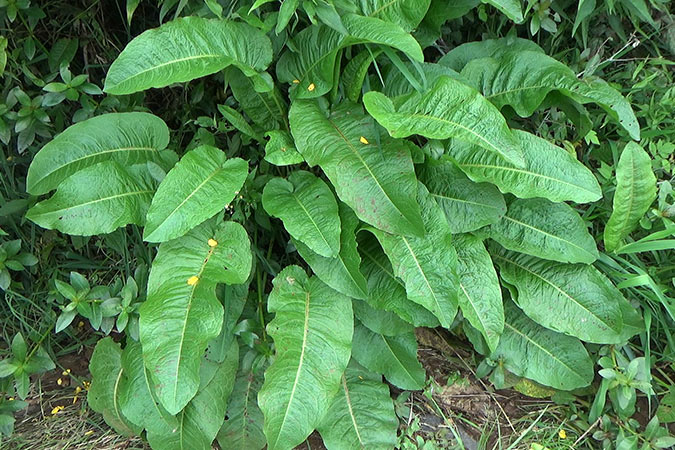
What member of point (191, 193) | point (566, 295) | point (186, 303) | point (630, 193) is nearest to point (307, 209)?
point (191, 193)

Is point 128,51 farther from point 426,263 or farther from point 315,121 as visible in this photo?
point 426,263

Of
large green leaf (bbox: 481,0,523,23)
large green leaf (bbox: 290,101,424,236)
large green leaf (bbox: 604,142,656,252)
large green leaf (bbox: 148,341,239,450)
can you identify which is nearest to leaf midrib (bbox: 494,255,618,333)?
large green leaf (bbox: 604,142,656,252)

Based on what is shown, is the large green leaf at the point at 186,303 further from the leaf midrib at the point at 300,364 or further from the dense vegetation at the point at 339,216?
the leaf midrib at the point at 300,364

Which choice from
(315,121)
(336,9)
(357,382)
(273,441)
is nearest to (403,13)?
(336,9)

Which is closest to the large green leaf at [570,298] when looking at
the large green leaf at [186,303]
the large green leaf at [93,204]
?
the large green leaf at [186,303]

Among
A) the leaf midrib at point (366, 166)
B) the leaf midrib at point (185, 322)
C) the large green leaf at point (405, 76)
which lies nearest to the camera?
the leaf midrib at point (185, 322)

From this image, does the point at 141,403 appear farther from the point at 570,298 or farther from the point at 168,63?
the point at 570,298

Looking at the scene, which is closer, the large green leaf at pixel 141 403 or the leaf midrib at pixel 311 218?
the leaf midrib at pixel 311 218

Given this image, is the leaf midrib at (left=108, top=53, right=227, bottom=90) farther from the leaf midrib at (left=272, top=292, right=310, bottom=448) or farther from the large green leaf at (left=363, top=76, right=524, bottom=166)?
the leaf midrib at (left=272, top=292, right=310, bottom=448)

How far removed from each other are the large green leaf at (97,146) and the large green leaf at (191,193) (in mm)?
239

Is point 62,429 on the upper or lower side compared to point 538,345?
lower

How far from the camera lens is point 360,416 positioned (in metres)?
1.97

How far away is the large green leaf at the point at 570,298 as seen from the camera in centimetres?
194

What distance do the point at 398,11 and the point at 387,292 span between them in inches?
36.6
